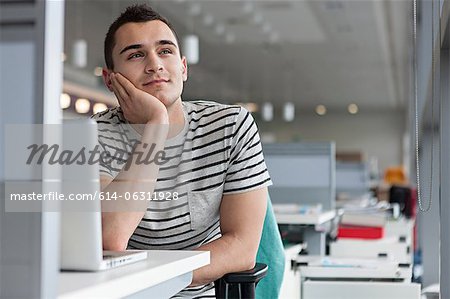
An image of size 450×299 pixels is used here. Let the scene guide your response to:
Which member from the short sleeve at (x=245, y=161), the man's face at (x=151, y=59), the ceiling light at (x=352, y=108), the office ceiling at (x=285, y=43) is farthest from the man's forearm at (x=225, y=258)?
the ceiling light at (x=352, y=108)

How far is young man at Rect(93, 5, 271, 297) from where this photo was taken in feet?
6.21

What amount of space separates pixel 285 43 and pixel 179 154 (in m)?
10.4

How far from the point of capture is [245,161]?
6.35ft

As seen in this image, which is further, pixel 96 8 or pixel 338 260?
pixel 96 8

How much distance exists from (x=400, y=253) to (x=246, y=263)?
245cm

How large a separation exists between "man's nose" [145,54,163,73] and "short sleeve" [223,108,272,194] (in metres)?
0.24

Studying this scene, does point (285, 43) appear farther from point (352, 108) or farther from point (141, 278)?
point (141, 278)

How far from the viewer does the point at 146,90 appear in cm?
193

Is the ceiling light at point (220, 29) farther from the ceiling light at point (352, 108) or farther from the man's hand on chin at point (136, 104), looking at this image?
the ceiling light at point (352, 108)

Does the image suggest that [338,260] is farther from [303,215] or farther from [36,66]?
[36,66]

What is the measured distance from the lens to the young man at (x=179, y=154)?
1893 mm

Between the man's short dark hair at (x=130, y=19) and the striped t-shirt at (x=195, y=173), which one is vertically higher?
the man's short dark hair at (x=130, y=19)

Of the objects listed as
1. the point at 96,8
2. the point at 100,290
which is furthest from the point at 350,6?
the point at 100,290

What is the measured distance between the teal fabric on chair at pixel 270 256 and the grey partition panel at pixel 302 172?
293 cm
